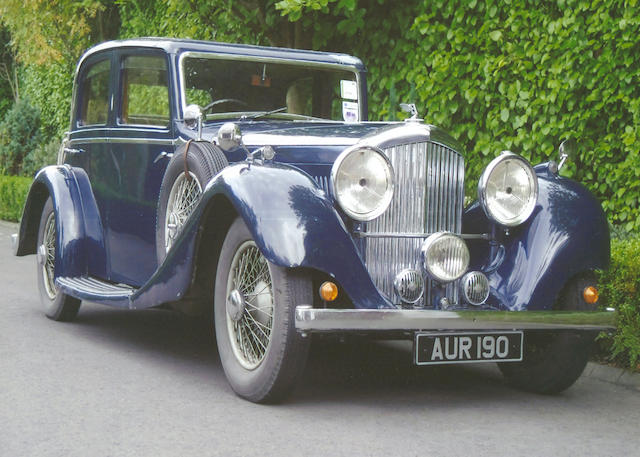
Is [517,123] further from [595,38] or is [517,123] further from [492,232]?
[492,232]

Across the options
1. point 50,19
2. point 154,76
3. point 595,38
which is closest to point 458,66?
point 595,38

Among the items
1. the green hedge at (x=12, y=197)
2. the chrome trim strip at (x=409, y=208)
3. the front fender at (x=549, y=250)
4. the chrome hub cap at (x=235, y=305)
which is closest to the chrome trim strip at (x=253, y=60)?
the chrome hub cap at (x=235, y=305)

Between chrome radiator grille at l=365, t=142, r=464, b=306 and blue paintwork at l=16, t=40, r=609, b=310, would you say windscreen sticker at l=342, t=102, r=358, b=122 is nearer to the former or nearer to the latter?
blue paintwork at l=16, t=40, r=609, b=310

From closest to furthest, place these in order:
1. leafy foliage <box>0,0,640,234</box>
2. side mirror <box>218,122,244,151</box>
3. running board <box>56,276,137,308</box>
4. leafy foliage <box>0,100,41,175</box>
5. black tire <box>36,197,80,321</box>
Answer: side mirror <box>218,122,244,151</box> < running board <box>56,276,137,308</box> < black tire <box>36,197,80,321</box> < leafy foliage <box>0,0,640,234</box> < leafy foliage <box>0,100,41,175</box>

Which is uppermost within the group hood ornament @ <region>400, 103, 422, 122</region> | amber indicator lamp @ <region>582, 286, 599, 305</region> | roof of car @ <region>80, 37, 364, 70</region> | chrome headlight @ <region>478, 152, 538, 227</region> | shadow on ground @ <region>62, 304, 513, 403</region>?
roof of car @ <region>80, 37, 364, 70</region>

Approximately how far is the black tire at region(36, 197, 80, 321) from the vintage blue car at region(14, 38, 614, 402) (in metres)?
0.74

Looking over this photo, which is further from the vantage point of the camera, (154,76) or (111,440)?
(154,76)

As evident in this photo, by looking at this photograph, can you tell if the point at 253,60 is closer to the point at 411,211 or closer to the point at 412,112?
the point at 412,112

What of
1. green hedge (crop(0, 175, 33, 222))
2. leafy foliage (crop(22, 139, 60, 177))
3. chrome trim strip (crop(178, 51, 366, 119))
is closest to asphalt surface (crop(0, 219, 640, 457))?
chrome trim strip (crop(178, 51, 366, 119))

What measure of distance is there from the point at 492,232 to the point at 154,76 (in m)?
2.44

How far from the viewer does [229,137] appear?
5039 millimetres

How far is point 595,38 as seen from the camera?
23.5 feet

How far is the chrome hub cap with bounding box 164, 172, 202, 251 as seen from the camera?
17.7 feet

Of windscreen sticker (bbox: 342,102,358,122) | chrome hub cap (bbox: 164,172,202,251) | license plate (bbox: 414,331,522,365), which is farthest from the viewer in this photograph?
windscreen sticker (bbox: 342,102,358,122)
